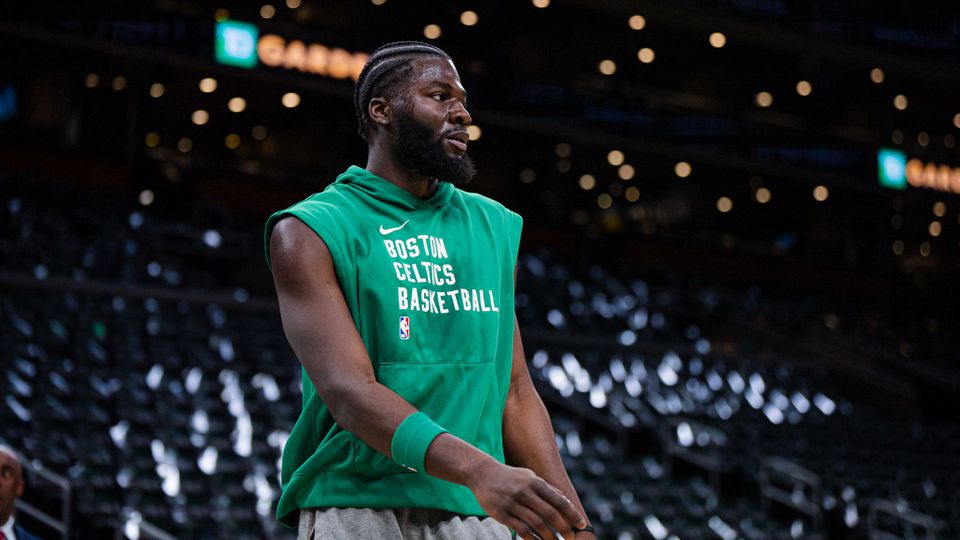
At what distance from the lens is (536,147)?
23953mm

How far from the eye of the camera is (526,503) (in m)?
1.66

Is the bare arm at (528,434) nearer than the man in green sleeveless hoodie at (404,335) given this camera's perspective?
No

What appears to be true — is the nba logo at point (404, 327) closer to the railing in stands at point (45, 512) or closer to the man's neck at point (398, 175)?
the man's neck at point (398, 175)

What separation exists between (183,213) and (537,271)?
5.34 meters

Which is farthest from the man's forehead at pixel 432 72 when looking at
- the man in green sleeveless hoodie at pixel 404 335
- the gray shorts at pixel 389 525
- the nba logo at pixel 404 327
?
the gray shorts at pixel 389 525

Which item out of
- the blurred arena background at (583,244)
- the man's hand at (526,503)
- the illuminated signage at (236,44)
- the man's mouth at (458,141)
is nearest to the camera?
the man's hand at (526,503)

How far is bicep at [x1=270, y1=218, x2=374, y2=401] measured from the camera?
1.90 meters

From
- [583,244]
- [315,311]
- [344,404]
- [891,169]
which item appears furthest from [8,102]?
[344,404]

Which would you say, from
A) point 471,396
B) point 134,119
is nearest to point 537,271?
point 134,119

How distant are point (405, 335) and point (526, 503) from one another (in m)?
0.43

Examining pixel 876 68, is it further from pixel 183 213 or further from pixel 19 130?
pixel 19 130

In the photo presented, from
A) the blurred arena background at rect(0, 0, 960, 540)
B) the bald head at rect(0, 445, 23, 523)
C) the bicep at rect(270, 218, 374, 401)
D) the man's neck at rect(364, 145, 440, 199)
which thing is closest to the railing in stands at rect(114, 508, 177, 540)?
the blurred arena background at rect(0, 0, 960, 540)

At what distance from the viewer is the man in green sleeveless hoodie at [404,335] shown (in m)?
1.90

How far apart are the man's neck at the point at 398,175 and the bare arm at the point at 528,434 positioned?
0.99ft
